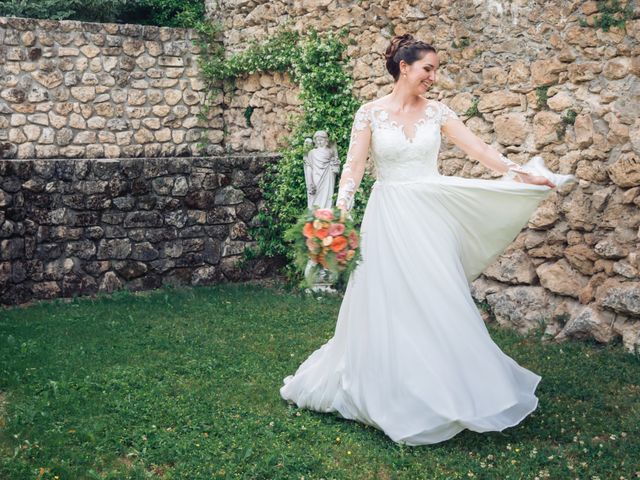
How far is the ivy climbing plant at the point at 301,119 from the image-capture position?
901 centimetres

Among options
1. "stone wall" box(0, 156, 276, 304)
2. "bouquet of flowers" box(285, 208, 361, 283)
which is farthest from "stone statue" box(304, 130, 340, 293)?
"bouquet of flowers" box(285, 208, 361, 283)

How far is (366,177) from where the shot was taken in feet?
29.0

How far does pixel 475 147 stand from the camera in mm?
4766

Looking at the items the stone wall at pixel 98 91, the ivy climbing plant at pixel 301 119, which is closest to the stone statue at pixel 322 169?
the ivy climbing plant at pixel 301 119

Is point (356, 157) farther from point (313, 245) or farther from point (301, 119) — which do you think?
point (301, 119)

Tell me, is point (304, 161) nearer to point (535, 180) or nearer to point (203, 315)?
point (203, 315)

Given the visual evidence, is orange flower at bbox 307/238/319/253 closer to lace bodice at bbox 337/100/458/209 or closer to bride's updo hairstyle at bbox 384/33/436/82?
lace bodice at bbox 337/100/458/209

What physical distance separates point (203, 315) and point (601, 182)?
151 inches

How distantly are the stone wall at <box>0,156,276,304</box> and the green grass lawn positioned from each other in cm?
121

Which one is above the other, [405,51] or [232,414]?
[405,51]

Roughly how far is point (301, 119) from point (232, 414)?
16.7 feet

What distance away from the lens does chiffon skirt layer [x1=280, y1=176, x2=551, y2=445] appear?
4305mm

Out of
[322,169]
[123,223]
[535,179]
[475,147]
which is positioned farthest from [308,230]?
[123,223]

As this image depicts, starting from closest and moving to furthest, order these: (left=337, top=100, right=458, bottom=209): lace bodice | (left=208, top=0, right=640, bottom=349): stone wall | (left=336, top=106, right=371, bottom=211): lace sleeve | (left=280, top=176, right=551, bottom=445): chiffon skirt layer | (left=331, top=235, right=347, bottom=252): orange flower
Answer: (left=331, top=235, right=347, bottom=252): orange flower
(left=280, top=176, right=551, bottom=445): chiffon skirt layer
(left=336, top=106, right=371, bottom=211): lace sleeve
(left=337, top=100, right=458, bottom=209): lace bodice
(left=208, top=0, right=640, bottom=349): stone wall
